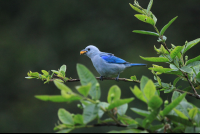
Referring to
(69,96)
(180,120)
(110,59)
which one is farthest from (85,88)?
(110,59)

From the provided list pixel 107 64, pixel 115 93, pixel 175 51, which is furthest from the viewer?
pixel 107 64

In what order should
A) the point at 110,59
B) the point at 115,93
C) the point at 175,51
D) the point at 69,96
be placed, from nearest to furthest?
the point at 69,96 < the point at 115,93 < the point at 175,51 < the point at 110,59

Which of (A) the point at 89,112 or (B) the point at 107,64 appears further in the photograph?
(B) the point at 107,64

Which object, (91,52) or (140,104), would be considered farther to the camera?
(140,104)

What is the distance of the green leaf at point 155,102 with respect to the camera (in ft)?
2.53

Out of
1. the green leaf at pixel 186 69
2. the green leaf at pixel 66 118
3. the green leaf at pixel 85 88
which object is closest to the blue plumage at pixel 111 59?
the green leaf at pixel 186 69

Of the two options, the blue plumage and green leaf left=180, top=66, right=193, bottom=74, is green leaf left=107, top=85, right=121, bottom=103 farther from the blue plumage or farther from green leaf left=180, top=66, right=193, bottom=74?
the blue plumage

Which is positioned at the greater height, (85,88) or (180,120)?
(85,88)

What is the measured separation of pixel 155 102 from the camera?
785 millimetres

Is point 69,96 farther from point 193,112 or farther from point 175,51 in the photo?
point 175,51

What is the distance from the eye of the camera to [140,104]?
6.41m

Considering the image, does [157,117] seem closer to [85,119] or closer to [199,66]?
[85,119]

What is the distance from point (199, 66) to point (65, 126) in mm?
898

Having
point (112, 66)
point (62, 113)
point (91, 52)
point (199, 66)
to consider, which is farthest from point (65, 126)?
point (91, 52)
